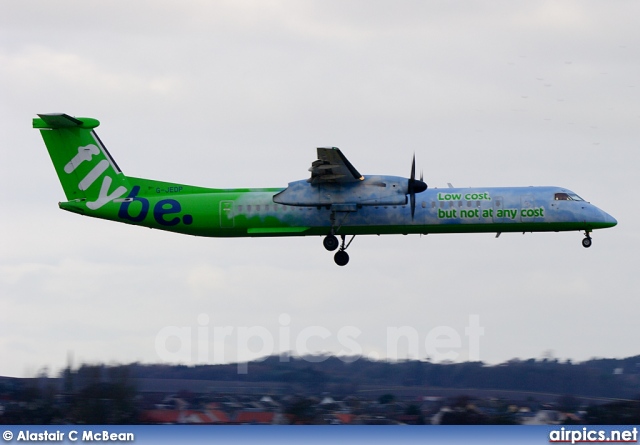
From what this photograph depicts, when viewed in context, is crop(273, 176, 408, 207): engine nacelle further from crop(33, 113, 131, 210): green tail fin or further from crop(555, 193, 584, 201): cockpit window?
crop(33, 113, 131, 210): green tail fin

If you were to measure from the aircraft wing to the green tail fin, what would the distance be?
21.5ft

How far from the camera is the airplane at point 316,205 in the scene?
49969 millimetres

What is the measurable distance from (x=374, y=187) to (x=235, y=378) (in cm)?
807

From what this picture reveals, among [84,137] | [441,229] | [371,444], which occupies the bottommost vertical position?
[371,444]

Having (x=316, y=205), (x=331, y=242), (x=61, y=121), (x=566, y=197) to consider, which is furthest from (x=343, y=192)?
(x=61, y=121)

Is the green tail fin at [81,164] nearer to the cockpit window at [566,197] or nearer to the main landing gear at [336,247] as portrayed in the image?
the main landing gear at [336,247]

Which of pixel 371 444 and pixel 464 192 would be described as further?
pixel 464 192

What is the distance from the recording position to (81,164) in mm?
51688

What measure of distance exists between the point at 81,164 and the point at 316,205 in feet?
26.2

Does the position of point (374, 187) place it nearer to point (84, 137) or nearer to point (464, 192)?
point (464, 192)

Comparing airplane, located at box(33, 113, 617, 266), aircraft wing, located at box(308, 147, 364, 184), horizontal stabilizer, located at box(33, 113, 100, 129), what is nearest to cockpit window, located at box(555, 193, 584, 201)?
airplane, located at box(33, 113, 617, 266)

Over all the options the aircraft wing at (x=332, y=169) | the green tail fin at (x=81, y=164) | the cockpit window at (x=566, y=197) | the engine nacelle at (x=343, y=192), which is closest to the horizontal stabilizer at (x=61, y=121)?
the green tail fin at (x=81, y=164)

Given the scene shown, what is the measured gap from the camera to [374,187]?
49875mm

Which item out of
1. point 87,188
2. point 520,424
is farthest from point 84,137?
point 520,424
